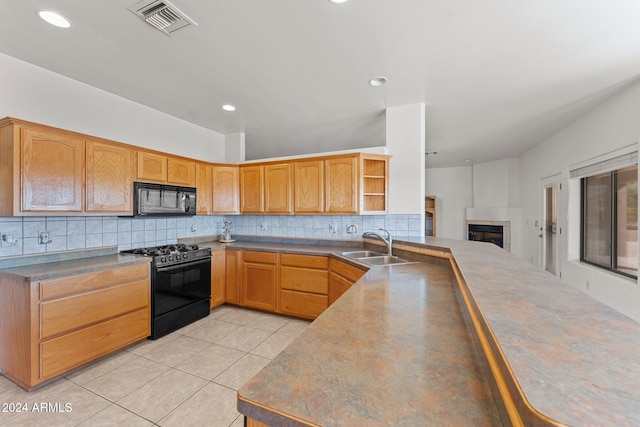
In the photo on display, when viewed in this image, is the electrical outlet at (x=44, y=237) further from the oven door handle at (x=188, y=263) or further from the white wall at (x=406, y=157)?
the white wall at (x=406, y=157)

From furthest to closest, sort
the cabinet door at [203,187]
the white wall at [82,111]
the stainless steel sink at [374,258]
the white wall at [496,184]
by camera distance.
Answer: the white wall at [496,184] < the cabinet door at [203,187] < the stainless steel sink at [374,258] < the white wall at [82,111]

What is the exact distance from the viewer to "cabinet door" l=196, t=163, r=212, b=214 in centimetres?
360

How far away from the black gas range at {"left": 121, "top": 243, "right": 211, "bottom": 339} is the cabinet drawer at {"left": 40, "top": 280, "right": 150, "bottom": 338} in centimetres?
15

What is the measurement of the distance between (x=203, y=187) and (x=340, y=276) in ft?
7.29

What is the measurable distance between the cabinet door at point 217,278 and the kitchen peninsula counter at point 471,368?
2624 mm

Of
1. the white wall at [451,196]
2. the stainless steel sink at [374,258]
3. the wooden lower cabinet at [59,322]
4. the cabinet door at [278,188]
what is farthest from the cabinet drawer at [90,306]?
the white wall at [451,196]

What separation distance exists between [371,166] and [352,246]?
1.07 m

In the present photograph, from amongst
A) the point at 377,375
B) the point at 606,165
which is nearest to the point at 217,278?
the point at 377,375

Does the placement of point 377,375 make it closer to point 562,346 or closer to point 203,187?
point 562,346

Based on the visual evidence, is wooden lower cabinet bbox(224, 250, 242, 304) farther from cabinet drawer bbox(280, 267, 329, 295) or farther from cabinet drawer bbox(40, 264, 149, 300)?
cabinet drawer bbox(40, 264, 149, 300)

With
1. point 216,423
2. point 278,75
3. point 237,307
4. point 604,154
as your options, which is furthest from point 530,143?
point 216,423

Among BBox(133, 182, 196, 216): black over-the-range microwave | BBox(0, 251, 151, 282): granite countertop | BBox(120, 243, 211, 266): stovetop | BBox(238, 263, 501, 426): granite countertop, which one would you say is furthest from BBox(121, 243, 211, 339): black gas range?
BBox(238, 263, 501, 426): granite countertop

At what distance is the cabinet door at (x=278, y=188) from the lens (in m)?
3.65

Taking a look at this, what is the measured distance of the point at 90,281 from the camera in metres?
2.22
